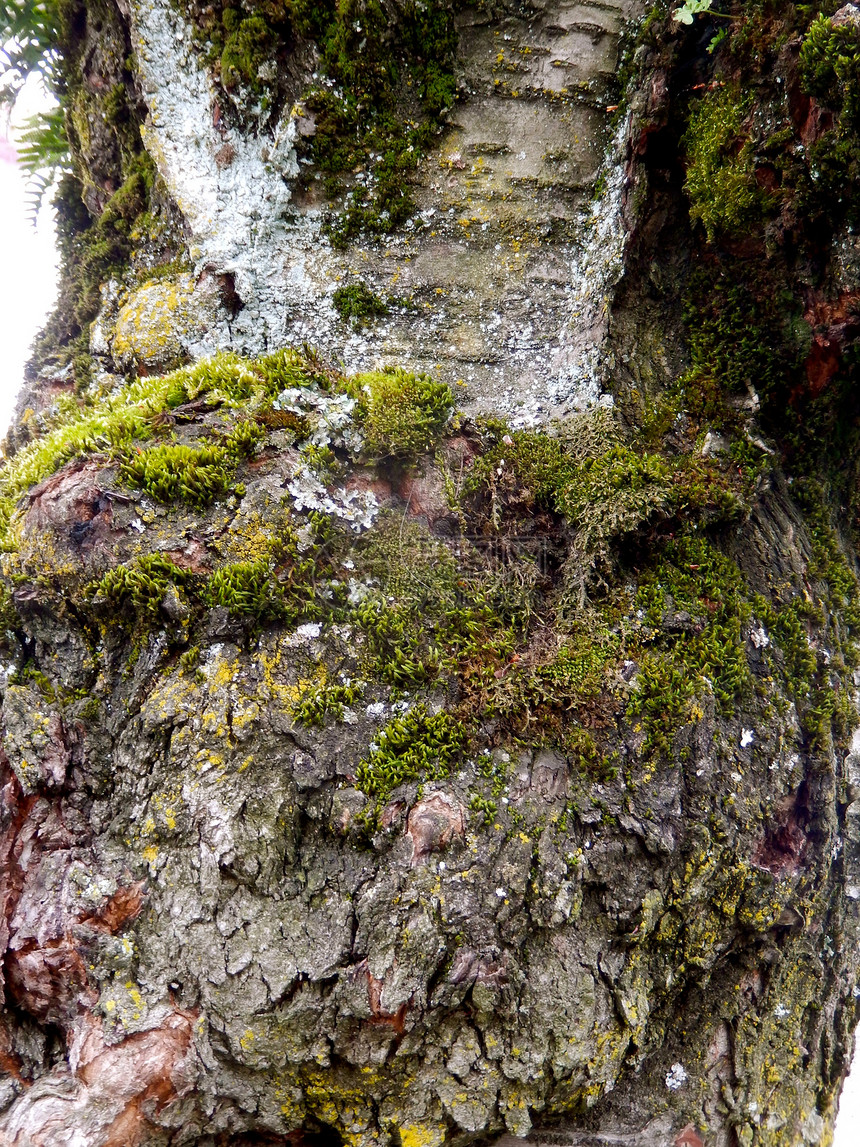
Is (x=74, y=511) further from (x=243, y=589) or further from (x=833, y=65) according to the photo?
(x=833, y=65)

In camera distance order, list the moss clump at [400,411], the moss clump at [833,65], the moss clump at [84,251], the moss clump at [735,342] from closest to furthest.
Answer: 1. the moss clump at [833,65]
2. the moss clump at [400,411]
3. the moss clump at [735,342]
4. the moss clump at [84,251]

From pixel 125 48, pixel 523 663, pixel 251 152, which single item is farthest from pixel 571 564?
pixel 125 48

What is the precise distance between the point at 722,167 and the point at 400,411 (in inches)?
64.7

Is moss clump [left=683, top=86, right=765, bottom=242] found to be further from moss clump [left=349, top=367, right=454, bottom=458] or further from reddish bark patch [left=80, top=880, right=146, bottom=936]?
reddish bark patch [left=80, top=880, right=146, bottom=936]

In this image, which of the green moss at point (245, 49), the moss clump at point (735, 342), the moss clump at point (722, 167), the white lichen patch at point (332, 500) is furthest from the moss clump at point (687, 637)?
the green moss at point (245, 49)

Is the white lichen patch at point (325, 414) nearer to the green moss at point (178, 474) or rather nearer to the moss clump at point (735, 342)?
the green moss at point (178, 474)

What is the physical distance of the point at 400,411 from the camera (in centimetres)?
294

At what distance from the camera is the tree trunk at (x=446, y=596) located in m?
2.31

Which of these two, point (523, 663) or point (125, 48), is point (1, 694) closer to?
point (523, 663)

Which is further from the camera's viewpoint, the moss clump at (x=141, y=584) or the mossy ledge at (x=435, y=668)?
the moss clump at (x=141, y=584)

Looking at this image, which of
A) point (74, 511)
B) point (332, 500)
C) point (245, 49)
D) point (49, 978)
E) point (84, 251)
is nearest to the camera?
point (49, 978)

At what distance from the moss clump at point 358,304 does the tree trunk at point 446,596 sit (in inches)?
0.6

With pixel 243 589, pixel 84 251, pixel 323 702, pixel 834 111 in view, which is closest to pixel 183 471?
pixel 243 589

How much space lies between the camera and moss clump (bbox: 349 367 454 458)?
2902 millimetres
